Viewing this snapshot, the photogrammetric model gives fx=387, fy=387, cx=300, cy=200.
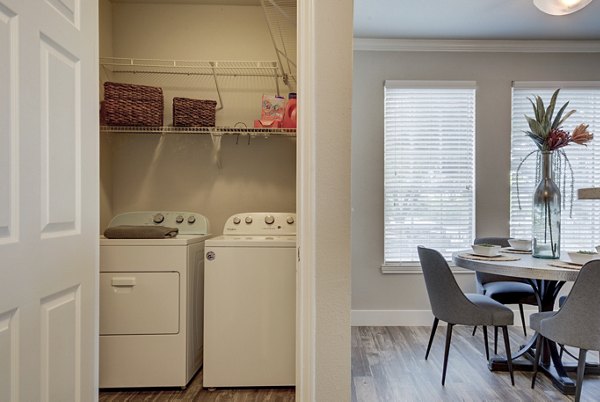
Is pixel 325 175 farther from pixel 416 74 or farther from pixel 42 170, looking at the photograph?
pixel 416 74

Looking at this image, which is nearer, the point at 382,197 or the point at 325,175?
the point at 325,175

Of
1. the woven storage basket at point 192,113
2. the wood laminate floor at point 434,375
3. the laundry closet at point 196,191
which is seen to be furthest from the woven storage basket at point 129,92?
the wood laminate floor at point 434,375

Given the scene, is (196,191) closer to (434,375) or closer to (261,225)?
(261,225)

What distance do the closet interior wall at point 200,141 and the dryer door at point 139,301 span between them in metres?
0.77

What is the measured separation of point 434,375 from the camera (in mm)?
2447

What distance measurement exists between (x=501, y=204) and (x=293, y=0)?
2.53m

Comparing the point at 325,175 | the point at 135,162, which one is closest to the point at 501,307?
the point at 325,175

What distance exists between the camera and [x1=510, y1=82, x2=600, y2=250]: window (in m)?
3.52

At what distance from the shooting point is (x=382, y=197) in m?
3.52

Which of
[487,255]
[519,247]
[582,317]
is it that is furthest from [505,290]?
[582,317]

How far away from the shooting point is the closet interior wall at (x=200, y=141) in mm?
2814

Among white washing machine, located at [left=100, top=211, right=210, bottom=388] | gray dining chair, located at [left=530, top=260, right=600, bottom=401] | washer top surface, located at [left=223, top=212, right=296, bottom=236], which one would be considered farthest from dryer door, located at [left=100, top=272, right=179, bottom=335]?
gray dining chair, located at [left=530, top=260, right=600, bottom=401]

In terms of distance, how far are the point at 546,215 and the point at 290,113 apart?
174 cm

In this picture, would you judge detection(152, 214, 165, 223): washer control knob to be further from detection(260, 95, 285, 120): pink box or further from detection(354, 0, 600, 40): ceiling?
detection(354, 0, 600, 40): ceiling
